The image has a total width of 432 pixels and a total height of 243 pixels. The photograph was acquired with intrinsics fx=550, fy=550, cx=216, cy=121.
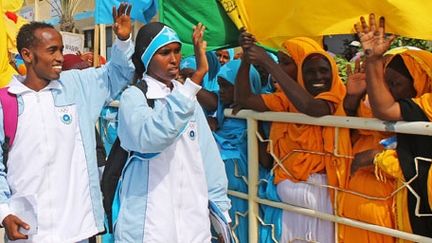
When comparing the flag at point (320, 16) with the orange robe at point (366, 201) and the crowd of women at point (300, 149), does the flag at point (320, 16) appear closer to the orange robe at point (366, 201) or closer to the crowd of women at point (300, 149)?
the crowd of women at point (300, 149)

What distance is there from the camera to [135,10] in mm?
4004

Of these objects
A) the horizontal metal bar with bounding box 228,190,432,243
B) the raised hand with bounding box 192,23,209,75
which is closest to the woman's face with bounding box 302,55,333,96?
the horizontal metal bar with bounding box 228,190,432,243

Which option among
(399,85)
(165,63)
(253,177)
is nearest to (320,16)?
(399,85)

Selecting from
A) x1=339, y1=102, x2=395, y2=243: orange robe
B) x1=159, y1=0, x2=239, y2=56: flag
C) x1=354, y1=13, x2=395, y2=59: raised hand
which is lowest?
x1=339, y1=102, x2=395, y2=243: orange robe

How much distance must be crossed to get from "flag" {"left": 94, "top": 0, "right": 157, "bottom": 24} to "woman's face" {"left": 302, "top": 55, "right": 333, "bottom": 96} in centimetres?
153

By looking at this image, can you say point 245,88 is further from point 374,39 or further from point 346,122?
point 374,39

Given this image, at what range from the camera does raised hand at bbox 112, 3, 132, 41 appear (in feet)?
8.77

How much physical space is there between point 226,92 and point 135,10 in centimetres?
108

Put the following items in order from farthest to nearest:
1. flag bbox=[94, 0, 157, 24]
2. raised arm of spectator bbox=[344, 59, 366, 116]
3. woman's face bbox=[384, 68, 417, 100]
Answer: flag bbox=[94, 0, 157, 24] → raised arm of spectator bbox=[344, 59, 366, 116] → woman's face bbox=[384, 68, 417, 100]

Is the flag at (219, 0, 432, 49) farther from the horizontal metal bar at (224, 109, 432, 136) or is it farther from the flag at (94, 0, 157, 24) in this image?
the flag at (94, 0, 157, 24)

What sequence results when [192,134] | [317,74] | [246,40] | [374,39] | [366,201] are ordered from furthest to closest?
[246,40]
[317,74]
[366,201]
[192,134]
[374,39]

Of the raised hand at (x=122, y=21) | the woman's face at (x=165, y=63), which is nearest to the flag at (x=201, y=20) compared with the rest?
the raised hand at (x=122, y=21)

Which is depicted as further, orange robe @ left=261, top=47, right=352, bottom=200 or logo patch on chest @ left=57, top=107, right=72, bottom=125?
orange robe @ left=261, top=47, right=352, bottom=200

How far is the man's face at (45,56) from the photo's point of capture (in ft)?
8.29
